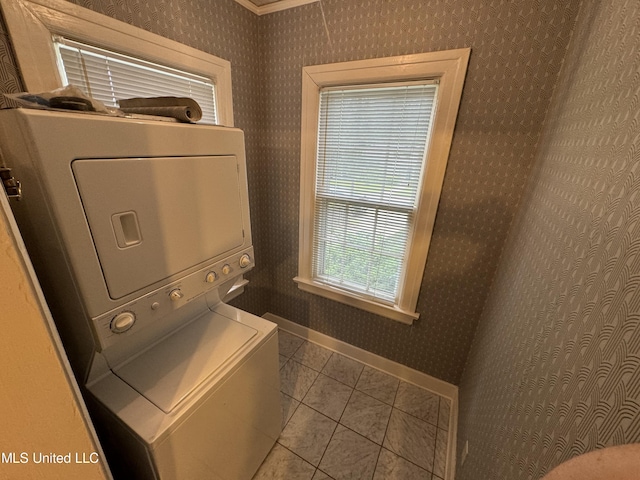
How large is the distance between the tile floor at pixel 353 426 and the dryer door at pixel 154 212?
1270mm

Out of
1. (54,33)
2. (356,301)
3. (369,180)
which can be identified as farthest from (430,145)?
(54,33)

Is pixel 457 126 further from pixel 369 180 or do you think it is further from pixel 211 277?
pixel 211 277

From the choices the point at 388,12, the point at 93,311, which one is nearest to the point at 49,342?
the point at 93,311

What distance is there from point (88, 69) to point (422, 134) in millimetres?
1617

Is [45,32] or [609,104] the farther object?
[45,32]

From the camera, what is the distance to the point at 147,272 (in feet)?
2.47

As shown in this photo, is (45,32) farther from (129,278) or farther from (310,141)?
(310,141)

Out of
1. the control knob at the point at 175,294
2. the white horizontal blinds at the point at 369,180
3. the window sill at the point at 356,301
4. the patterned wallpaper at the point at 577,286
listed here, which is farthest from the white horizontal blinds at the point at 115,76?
the patterned wallpaper at the point at 577,286

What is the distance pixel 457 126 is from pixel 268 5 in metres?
1.41

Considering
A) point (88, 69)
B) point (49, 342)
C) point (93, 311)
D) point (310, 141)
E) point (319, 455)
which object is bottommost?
point (319, 455)

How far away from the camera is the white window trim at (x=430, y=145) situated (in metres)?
1.27

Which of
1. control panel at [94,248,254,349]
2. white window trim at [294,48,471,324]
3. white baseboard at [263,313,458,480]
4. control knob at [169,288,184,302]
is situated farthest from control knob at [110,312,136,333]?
white baseboard at [263,313,458,480]

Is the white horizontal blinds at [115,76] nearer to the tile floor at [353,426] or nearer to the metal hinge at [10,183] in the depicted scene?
the metal hinge at [10,183]

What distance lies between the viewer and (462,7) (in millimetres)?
1172
